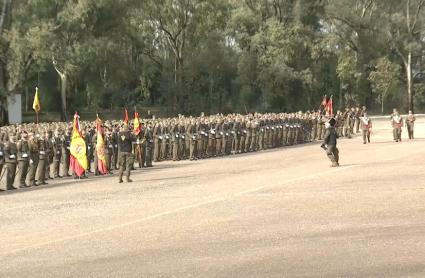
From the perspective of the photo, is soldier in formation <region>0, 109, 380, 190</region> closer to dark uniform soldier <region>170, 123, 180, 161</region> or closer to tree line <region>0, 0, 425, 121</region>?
dark uniform soldier <region>170, 123, 180, 161</region>

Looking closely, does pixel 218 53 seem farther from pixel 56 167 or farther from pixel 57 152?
pixel 57 152

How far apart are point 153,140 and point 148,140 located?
1393 millimetres

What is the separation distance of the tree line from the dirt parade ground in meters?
39.0

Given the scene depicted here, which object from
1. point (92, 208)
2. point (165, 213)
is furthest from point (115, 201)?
point (165, 213)

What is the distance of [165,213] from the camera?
16.1 meters

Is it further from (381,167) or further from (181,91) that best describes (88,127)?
(181,91)

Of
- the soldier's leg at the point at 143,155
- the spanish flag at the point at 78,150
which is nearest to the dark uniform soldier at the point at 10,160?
the spanish flag at the point at 78,150

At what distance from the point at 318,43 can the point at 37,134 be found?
165ft

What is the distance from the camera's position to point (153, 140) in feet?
102

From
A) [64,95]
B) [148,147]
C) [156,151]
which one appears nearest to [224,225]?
[148,147]

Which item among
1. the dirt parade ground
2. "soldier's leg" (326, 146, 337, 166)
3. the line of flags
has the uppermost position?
the line of flags

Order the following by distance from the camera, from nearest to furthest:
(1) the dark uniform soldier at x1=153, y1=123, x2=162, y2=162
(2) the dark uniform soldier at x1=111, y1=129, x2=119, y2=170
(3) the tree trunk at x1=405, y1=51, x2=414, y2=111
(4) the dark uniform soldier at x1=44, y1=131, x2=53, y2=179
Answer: (4) the dark uniform soldier at x1=44, y1=131, x2=53, y2=179 → (2) the dark uniform soldier at x1=111, y1=129, x2=119, y2=170 → (1) the dark uniform soldier at x1=153, y1=123, x2=162, y2=162 → (3) the tree trunk at x1=405, y1=51, x2=414, y2=111

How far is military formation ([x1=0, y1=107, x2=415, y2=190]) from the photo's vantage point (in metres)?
23.6

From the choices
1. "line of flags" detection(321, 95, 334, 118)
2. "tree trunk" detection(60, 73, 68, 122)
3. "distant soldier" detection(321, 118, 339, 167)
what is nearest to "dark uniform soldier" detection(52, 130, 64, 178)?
"distant soldier" detection(321, 118, 339, 167)
